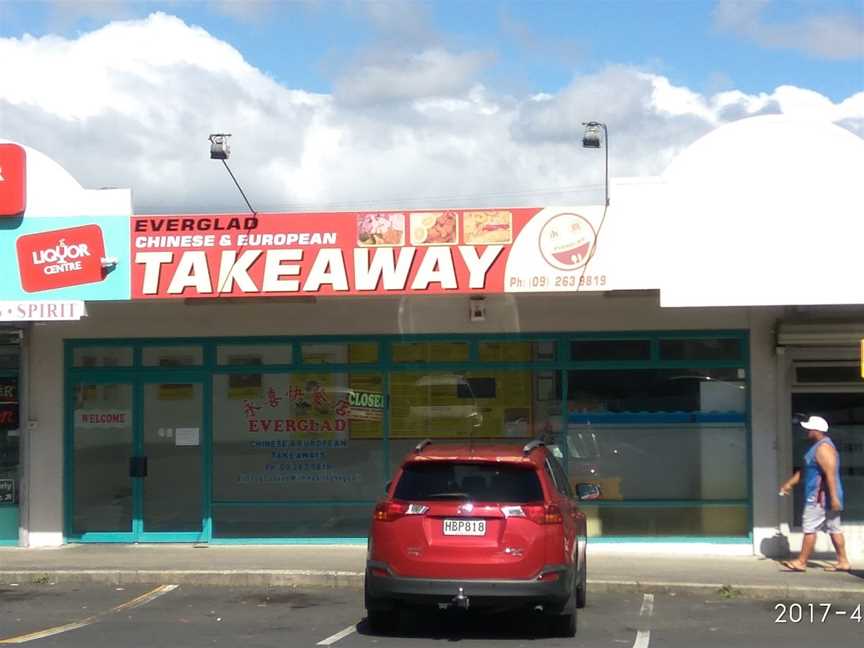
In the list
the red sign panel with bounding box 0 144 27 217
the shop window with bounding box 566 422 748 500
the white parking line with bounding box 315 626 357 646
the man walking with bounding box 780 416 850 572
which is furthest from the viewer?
the shop window with bounding box 566 422 748 500

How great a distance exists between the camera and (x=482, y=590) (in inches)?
367

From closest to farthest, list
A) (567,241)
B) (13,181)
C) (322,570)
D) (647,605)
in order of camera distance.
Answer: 1. (647,605)
2. (322,570)
3. (567,241)
4. (13,181)

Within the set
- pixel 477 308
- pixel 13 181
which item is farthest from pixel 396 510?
pixel 13 181

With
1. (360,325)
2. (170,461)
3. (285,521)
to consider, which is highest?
(360,325)

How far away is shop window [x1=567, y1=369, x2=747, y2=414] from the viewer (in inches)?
602

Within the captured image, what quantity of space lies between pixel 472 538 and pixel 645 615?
2.86 meters

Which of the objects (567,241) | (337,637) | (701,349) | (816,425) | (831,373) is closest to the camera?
(337,637)

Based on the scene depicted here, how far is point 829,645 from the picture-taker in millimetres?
9852

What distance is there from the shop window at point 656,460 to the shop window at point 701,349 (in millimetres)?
907

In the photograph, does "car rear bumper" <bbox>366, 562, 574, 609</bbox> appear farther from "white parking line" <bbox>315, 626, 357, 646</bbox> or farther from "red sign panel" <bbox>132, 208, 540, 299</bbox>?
"red sign panel" <bbox>132, 208, 540, 299</bbox>

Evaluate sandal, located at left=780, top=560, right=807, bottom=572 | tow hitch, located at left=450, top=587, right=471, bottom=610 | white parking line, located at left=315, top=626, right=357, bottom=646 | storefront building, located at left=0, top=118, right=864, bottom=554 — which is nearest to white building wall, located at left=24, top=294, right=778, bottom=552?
storefront building, located at left=0, top=118, right=864, bottom=554

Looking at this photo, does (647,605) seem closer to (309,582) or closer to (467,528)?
(467,528)

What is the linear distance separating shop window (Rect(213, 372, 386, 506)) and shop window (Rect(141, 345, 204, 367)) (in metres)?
0.41

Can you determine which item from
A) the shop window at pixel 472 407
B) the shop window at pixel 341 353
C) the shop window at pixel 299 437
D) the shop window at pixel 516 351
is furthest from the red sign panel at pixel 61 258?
the shop window at pixel 516 351
